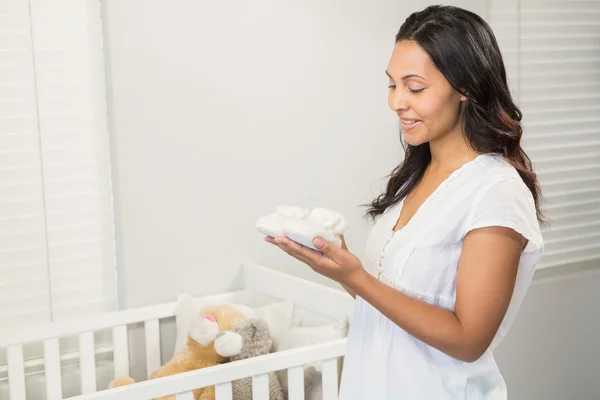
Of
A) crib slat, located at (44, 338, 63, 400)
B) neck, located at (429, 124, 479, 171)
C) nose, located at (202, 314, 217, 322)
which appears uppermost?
neck, located at (429, 124, 479, 171)

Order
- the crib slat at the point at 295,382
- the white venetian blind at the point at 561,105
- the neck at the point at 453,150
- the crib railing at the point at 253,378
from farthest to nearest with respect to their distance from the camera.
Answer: the white venetian blind at the point at 561,105
the crib slat at the point at 295,382
the crib railing at the point at 253,378
the neck at the point at 453,150

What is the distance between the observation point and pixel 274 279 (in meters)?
2.02

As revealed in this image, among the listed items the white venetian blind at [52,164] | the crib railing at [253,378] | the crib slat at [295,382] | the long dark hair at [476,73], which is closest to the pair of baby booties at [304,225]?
the long dark hair at [476,73]

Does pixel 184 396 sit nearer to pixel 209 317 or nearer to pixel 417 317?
pixel 209 317

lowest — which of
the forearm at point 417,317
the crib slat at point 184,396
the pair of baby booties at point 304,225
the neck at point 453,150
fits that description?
the crib slat at point 184,396

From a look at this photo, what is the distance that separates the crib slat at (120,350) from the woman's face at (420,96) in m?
1.11

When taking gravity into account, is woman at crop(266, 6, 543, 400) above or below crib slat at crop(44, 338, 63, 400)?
above

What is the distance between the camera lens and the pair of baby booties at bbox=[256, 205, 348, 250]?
967 millimetres

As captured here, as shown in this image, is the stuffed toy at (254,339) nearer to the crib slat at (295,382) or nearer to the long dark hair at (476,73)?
the crib slat at (295,382)

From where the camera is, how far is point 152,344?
6.49ft

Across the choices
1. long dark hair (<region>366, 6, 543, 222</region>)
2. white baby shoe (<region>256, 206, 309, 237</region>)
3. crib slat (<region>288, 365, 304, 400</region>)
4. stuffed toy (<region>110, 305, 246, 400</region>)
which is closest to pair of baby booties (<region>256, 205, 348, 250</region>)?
white baby shoe (<region>256, 206, 309, 237</region>)

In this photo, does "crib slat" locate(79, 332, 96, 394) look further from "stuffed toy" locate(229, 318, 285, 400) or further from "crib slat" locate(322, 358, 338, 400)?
"crib slat" locate(322, 358, 338, 400)

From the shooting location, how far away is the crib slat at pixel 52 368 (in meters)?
1.81

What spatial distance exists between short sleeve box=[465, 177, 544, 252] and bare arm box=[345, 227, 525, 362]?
0.04 feet
